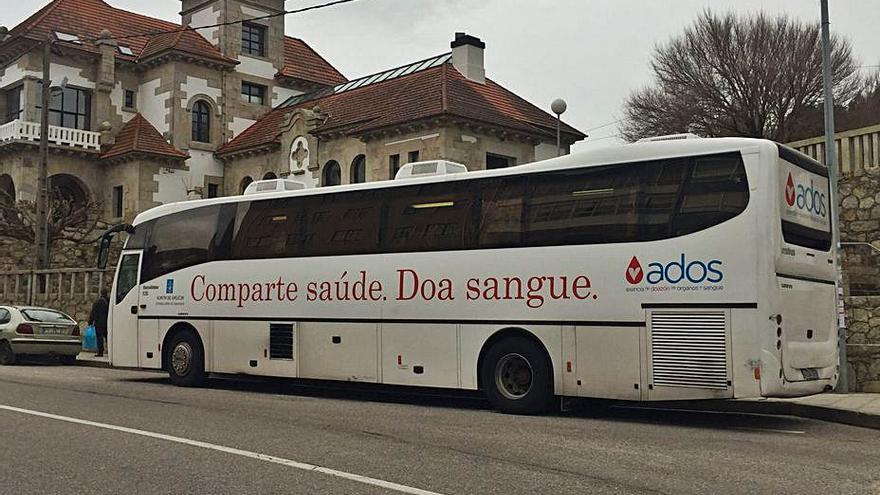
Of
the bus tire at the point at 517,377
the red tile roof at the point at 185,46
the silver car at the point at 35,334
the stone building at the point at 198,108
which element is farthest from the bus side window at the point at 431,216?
the red tile roof at the point at 185,46

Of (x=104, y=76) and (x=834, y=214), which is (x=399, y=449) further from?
(x=104, y=76)

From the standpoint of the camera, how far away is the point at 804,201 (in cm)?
1154

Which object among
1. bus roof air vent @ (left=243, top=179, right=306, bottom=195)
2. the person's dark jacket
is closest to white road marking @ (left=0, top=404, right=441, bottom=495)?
bus roof air vent @ (left=243, top=179, right=306, bottom=195)

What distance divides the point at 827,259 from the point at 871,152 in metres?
9.61

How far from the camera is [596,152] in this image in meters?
12.1

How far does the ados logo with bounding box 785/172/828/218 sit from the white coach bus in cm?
4

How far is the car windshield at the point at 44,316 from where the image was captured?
70.7 feet

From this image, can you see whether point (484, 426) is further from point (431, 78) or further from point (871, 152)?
point (431, 78)

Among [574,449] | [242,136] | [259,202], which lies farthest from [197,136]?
[574,449]

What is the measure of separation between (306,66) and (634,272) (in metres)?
39.5

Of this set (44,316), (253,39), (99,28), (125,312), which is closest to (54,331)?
(44,316)

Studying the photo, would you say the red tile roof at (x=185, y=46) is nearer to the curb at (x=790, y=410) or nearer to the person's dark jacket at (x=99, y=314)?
the person's dark jacket at (x=99, y=314)

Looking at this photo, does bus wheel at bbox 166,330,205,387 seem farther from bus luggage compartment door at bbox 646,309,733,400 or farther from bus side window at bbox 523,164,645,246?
bus luggage compartment door at bbox 646,309,733,400

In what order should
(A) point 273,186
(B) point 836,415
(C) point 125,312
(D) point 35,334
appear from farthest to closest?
(D) point 35,334 → (C) point 125,312 → (A) point 273,186 → (B) point 836,415
